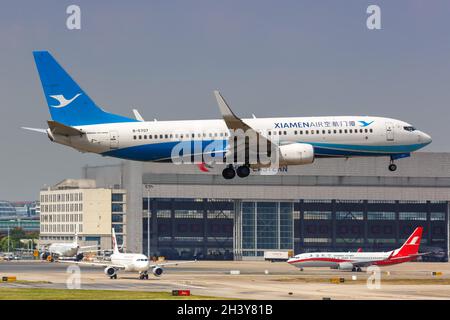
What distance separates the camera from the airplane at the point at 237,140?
92875mm

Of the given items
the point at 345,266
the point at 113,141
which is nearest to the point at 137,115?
the point at 113,141

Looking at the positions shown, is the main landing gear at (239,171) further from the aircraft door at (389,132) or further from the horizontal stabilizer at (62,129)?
the aircraft door at (389,132)

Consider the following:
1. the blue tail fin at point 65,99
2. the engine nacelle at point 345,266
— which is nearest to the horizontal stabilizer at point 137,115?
the blue tail fin at point 65,99

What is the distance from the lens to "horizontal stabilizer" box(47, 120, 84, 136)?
8894 centimetres

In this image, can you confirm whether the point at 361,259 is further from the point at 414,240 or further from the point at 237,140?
the point at 237,140

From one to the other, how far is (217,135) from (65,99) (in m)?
18.1

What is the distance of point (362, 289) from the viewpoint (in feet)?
380

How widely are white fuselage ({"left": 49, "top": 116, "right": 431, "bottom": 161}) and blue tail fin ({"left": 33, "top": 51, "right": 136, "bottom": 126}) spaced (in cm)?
197

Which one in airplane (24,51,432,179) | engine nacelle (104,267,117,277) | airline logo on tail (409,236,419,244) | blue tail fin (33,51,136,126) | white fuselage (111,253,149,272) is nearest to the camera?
airplane (24,51,432,179)

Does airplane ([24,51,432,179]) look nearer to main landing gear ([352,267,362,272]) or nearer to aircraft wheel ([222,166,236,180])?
aircraft wheel ([222,166,236,180])

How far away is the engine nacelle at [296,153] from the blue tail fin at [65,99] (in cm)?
1685

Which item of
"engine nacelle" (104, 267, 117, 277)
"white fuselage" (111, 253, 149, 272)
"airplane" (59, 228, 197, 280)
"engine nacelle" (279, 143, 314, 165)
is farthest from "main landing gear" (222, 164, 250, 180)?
"white fuselage" (111, 253, 149, 272)

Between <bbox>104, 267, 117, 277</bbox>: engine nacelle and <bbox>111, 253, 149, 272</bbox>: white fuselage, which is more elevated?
<bbox>111, 253, 149, 272</bbox>: white fuselage
